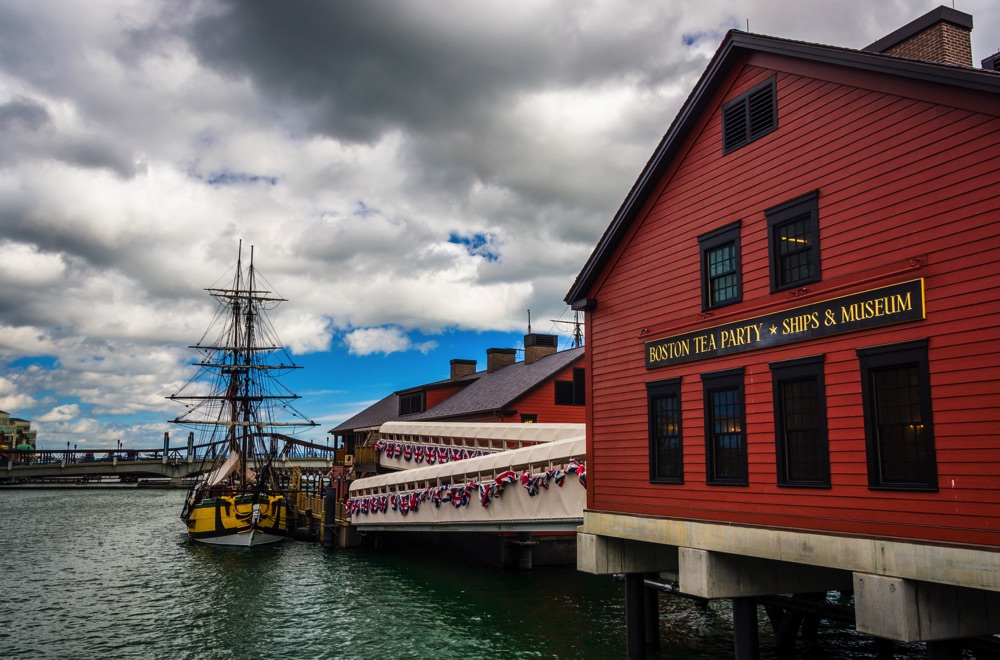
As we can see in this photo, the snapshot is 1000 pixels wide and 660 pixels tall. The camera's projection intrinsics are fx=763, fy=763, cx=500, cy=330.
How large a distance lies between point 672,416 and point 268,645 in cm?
1322

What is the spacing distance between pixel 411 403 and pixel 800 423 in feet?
144

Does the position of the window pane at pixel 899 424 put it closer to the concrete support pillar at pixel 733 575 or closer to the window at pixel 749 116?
the concrete support pillar at pixel 733 575

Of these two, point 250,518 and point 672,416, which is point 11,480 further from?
point 672,416

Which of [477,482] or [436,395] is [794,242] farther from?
[436,395]

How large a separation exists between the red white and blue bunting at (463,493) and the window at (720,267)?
6303 mm

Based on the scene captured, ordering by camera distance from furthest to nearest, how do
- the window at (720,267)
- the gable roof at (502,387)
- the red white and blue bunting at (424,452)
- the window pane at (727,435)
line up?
the gable roof at (502,387)
the red white and blue bunting at (424,452)
the window at (720,267)
the window pane at (727,435)

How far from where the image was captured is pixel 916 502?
35.1ft

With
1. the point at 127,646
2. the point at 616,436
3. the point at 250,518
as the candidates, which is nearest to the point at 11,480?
the point at 250,518

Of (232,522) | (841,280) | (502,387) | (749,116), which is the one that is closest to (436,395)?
(502,387)

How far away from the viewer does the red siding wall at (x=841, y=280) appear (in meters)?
10.2

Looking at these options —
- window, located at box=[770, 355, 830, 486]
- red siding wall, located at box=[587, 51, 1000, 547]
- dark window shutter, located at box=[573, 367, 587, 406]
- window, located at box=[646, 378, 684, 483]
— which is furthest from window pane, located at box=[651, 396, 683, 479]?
dark window shutter, located at box=[573, 367, 587, 406]

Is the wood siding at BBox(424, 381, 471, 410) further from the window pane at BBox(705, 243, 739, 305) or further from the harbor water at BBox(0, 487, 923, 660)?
the window pane at BBox(705, 243, 739, 305)

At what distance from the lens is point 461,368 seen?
6222 centimetres

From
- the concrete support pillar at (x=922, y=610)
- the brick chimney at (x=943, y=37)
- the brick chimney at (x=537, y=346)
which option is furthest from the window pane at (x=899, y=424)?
the brick chimney at (x=537, y=346)
